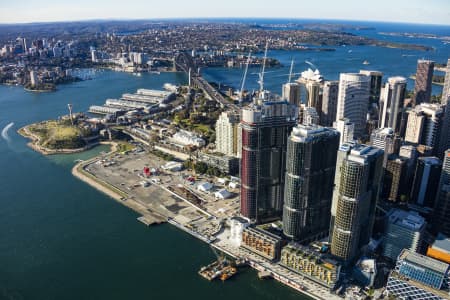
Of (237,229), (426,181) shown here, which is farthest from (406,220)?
(237,229)

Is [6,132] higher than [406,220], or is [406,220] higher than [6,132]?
[406,220]

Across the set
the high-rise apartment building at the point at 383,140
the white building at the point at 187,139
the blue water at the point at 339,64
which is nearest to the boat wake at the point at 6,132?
the white building at the point at 187,139

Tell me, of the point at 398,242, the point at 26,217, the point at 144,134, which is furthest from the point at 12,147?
the point at 398,242

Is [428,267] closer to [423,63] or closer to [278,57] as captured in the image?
Result: [423,63]

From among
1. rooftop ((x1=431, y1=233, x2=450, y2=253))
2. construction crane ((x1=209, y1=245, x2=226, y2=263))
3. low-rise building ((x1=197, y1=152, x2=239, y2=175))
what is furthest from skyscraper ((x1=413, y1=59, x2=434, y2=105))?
construction crane ((x1=209, y1=245, x2=226, y2=263))

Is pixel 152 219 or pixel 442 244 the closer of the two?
pixel 442 244

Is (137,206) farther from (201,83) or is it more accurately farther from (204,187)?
(201,83)

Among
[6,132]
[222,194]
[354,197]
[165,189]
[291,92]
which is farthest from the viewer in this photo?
[6,132]
